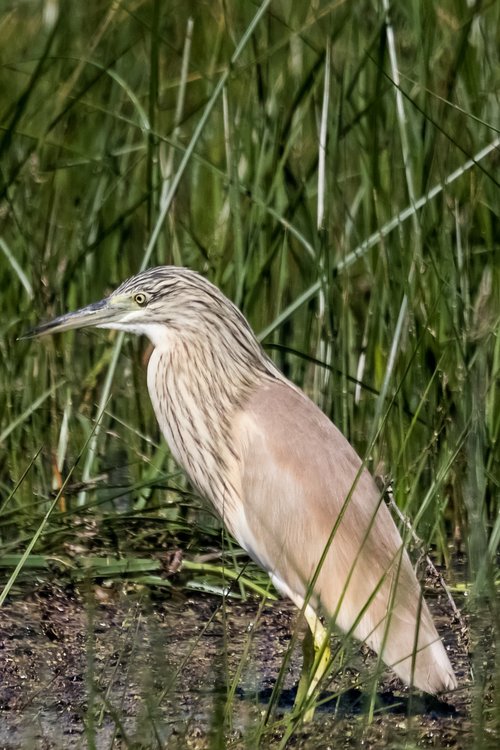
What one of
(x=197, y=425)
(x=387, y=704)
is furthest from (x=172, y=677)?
(x=197, y=425)

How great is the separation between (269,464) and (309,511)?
0.50 ft

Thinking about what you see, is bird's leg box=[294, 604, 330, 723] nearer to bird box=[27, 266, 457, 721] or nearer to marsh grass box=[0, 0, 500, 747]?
bird box=[27, 266, 457, 721]

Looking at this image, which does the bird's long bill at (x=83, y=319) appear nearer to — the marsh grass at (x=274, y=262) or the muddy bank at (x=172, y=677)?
the marsh grass at (x=274, y=262)

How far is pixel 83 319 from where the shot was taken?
3.67 metres

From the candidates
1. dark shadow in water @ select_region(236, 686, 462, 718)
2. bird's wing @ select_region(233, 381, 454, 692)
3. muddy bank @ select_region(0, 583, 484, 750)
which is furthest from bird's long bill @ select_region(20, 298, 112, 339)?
dark shadow in water @ select_region(236, 686, 462, 718)

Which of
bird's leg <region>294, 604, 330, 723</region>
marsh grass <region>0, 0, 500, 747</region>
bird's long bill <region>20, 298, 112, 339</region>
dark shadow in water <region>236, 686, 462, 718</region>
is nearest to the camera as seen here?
dark shadow in water <region>236, 686, 462, 718</region>

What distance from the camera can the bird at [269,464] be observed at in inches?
130

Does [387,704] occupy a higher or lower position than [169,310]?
lower

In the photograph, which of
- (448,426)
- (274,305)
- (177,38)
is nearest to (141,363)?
(274,305)

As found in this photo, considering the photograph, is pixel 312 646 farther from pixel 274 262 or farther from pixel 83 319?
pixel 274 262

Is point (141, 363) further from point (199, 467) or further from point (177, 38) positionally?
point (177, 38)

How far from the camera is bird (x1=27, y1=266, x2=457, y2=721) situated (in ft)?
10.8

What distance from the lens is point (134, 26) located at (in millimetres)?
5660

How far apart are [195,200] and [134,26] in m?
1.05
